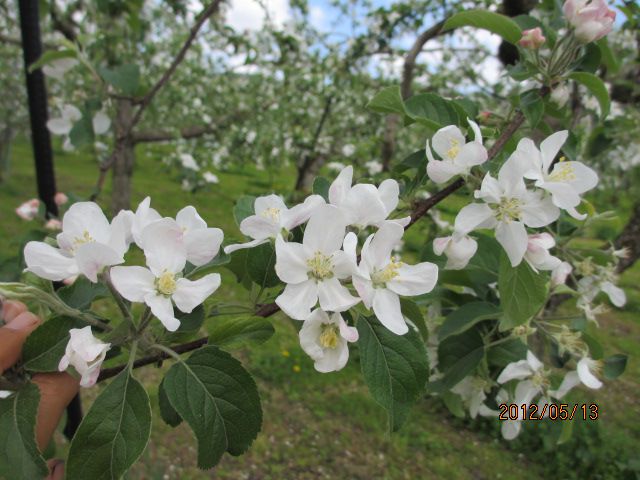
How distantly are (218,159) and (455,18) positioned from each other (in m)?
8.02

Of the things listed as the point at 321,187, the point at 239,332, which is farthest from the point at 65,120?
the point at 239,332

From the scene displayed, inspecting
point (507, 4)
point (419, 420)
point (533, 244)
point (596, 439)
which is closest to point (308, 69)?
point (507, 4)

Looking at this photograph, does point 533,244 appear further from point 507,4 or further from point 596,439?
point 596,439

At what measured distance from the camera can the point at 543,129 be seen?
4.06 ft

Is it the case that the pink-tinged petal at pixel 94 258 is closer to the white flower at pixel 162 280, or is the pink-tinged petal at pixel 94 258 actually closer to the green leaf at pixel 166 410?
the white flower at pixel 162 280

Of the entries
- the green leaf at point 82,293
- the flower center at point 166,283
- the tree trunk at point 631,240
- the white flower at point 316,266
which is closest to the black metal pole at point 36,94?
the green leaf at point 82,293

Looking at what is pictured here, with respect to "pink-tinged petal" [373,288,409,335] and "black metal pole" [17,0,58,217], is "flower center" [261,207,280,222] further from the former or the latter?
"black metal pole" [17,0,58,217]

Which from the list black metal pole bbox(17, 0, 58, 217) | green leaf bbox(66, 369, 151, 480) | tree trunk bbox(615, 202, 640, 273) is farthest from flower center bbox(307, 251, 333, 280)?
tree trunk bbox(615, 202, 640, 273)

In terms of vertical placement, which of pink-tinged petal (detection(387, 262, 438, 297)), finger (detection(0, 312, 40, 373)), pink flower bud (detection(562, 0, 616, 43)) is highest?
pink flower bud (detection(562, 0, 616, 43))

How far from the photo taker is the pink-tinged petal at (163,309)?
2.43 ft

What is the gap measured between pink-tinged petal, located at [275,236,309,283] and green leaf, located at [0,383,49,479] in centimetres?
43

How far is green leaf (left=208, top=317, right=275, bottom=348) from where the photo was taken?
86 centimetres

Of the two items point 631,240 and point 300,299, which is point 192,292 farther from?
point 631,240

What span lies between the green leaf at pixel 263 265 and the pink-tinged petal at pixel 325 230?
0.13 m
